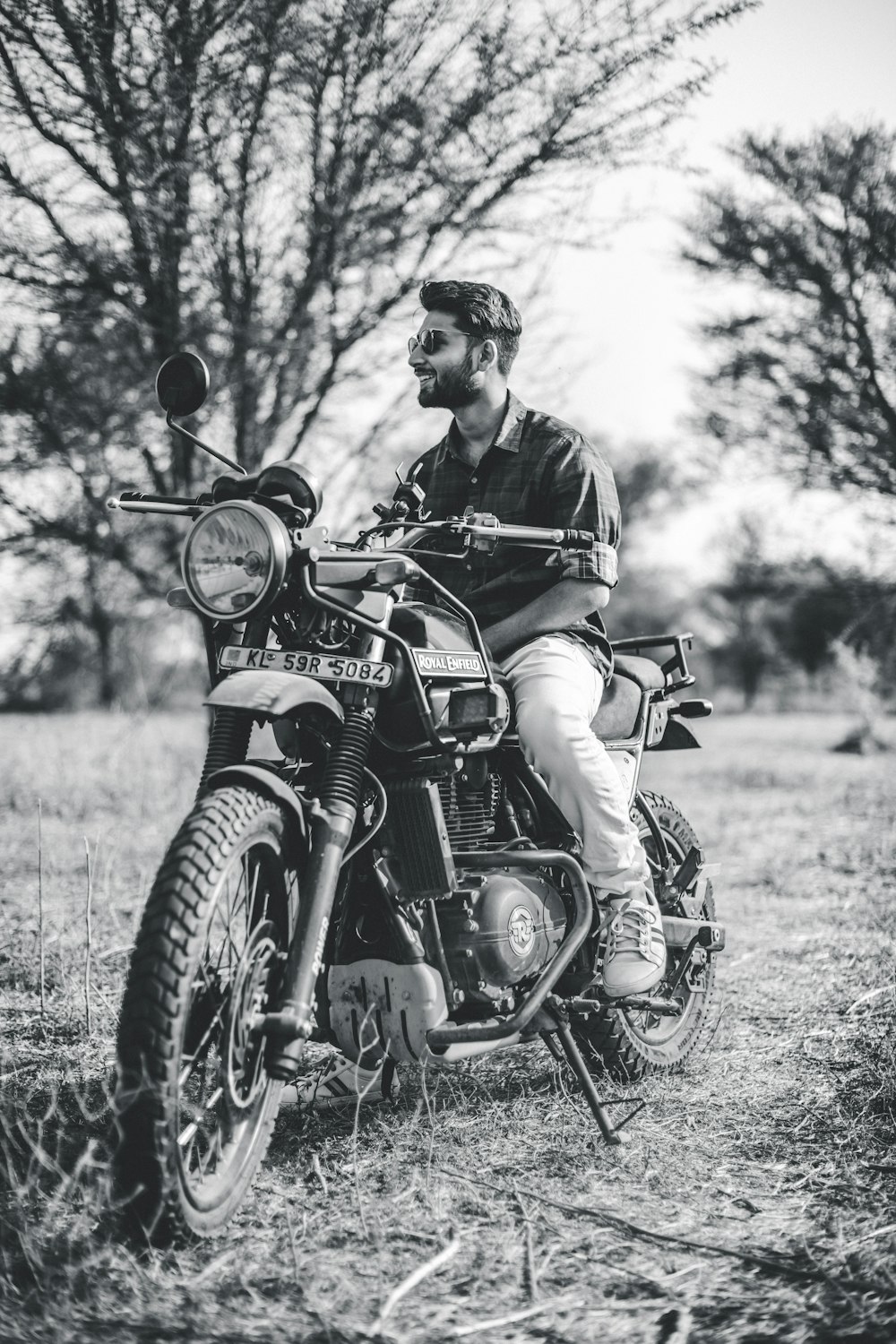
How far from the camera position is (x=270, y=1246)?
231cm

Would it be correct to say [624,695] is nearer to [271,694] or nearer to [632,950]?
[632,950]

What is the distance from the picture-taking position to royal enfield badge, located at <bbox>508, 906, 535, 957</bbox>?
111 inches

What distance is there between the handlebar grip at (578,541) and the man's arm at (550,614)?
0.09 m

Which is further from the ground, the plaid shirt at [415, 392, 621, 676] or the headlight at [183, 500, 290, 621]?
the plaid shirt at [415, 392, 621, 676]

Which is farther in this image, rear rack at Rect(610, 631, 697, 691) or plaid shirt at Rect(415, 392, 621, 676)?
rear rack at Rect(610, 631, 697, 691)

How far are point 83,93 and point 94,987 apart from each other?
3.92m

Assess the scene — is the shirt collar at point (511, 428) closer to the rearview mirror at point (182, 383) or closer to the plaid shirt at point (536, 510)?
the plaid shirt at point (536, 510)

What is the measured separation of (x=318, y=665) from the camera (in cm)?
259

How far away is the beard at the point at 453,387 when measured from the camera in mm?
3342

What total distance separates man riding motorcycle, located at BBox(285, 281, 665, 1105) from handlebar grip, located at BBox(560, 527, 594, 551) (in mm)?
19

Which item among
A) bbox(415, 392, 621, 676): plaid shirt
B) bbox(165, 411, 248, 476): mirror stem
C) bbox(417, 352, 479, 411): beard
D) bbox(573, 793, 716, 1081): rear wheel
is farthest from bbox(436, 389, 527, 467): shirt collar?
bbox(573, 793, 716, 1081): rear wheel

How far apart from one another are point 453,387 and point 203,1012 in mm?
1913

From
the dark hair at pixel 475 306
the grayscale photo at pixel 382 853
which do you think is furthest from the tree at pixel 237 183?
the dark hair at pixel 475 306

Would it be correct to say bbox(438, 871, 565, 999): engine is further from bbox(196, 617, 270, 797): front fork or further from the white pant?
bbox(196, 617, 270, 797): front fork
